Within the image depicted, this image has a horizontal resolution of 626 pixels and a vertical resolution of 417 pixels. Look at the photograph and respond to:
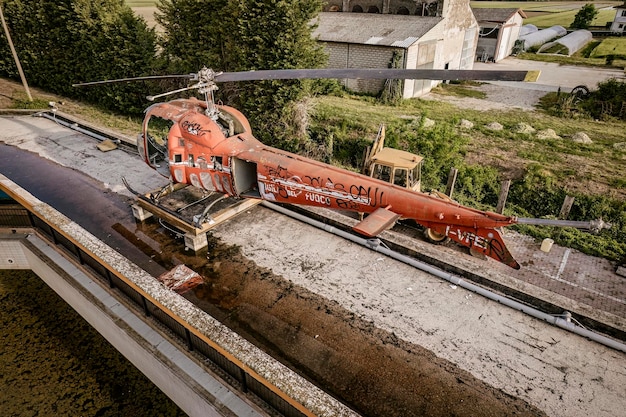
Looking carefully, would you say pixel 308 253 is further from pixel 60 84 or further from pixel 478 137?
pixel 60 84

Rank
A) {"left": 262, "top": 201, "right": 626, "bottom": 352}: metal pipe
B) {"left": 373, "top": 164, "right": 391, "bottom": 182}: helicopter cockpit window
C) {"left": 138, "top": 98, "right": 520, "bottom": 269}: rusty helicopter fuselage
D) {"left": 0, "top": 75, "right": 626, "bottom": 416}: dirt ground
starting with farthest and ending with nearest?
{"left": 373, "top": 164, "right": 391, "bottom": 182}: helicopter cockpit window
{"left": 138, "top": 98, "right": 520, "bottom": 269}: rusty helicopter fuselage
{"left": 262, "top": 201, "right": 626, "bottom": 352}: metal pipe
{"left": 0, "top": 75, "right": 626, "bottom": 416}: dirt ground

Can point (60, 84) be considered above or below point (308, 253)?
above

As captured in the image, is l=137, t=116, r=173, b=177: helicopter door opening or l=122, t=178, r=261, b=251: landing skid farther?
l=137, t=116, r=173, b=177: helicopter door opening

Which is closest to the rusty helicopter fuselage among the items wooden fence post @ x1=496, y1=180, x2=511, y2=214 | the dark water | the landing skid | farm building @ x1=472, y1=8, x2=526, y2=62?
the landing skid

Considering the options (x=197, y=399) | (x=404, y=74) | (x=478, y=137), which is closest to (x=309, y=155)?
(x=478, y=137)

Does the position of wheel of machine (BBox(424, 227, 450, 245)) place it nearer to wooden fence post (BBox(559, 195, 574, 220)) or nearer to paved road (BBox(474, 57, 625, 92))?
wooden fence post (BBox(559, 195, 574, 220))

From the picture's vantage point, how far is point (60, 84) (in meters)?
24.0

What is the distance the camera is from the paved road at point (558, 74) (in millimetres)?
29250

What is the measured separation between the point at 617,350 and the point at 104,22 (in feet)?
82.8

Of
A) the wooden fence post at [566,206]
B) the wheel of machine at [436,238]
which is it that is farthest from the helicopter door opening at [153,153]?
the wooden fence post at [566,206]

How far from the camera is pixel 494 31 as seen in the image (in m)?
36.6

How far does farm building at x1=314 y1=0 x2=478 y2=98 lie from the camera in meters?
23.9

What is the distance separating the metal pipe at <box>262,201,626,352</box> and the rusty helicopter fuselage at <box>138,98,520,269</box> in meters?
1.31

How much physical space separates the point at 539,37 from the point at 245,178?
50.0 m
